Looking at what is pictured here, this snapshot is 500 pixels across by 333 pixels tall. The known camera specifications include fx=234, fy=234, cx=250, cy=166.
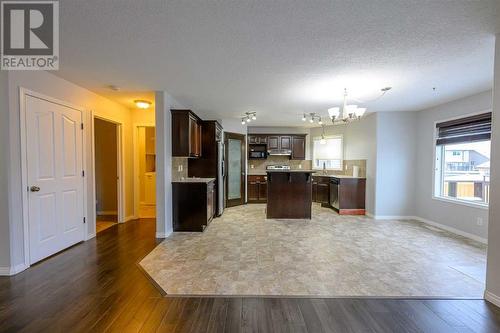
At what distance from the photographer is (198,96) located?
450 cm

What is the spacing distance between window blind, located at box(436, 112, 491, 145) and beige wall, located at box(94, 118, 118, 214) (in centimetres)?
731

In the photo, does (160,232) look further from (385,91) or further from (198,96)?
(385,91)

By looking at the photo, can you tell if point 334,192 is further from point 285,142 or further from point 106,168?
point 106,168

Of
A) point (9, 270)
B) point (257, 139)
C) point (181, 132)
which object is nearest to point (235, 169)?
point (257, 139)

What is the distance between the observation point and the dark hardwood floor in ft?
6.31

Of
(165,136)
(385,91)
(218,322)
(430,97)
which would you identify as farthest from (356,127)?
(218,322)

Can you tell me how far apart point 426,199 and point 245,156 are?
15.8 ft

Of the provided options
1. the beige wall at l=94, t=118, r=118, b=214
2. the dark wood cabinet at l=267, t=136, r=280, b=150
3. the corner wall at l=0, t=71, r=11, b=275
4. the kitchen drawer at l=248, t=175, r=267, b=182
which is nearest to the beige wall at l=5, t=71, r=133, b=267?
the corner wall at l=0, t=71, r=11, b=275

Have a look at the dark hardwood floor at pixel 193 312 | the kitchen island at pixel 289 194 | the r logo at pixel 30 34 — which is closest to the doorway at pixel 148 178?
the kitchen island at pixel 289 194

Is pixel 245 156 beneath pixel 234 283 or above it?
above

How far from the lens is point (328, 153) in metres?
7.77

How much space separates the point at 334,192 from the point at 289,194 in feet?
5.64

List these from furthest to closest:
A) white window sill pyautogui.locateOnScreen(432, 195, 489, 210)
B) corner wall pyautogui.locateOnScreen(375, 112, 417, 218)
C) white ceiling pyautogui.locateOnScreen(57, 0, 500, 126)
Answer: corner wall pyautogui.locateOnScreen(375, 112, 417, 218) → white window sill pyautogui.locateOnScreen(432, 195, 489, 210) → white ceiling pyautogui.locateOnScreen(57, 0, 500, 126)

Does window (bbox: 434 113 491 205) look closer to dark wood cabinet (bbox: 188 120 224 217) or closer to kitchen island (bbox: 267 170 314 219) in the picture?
kitchen island (bbox: 267 170 314 219)
